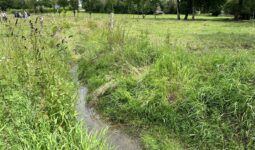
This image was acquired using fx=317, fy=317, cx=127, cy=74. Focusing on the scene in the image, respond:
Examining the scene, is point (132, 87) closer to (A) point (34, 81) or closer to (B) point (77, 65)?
(A) point (34, 81)

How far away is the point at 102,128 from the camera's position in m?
5.57

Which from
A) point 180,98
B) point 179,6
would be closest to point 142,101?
point 180,98

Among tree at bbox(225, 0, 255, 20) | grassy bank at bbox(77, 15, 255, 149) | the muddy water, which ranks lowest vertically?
the muddy water

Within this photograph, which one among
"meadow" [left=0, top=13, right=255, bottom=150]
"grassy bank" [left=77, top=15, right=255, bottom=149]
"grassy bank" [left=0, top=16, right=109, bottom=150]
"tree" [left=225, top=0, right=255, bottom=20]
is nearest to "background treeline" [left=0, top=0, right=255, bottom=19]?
"tree" [left=225, top=0, right=255, bottom=20]

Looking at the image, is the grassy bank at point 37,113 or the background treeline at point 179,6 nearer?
the grassy bank at point 37,113

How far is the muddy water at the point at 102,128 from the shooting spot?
4.98 m

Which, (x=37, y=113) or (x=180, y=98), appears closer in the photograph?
(x=37, y=113)

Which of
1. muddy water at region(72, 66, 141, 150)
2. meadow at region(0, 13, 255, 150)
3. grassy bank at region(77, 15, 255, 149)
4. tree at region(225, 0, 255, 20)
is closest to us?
meadow at region(0, 13, 255, 150)

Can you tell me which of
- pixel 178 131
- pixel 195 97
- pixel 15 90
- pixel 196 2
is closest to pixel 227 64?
pixel 195 97

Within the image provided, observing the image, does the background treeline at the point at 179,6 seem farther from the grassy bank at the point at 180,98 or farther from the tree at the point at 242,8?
the grassy bank at the point at 180,98

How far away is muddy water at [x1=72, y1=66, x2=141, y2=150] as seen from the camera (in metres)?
4.98

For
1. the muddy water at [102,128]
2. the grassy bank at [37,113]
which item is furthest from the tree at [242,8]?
the grassy bank at [37,113]

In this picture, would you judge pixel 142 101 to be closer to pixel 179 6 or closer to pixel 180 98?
pixel 180 98

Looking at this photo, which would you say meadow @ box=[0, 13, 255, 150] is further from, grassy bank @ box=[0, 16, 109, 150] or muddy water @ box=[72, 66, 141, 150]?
muddy water @ box=[72, 66, 141, 150]
